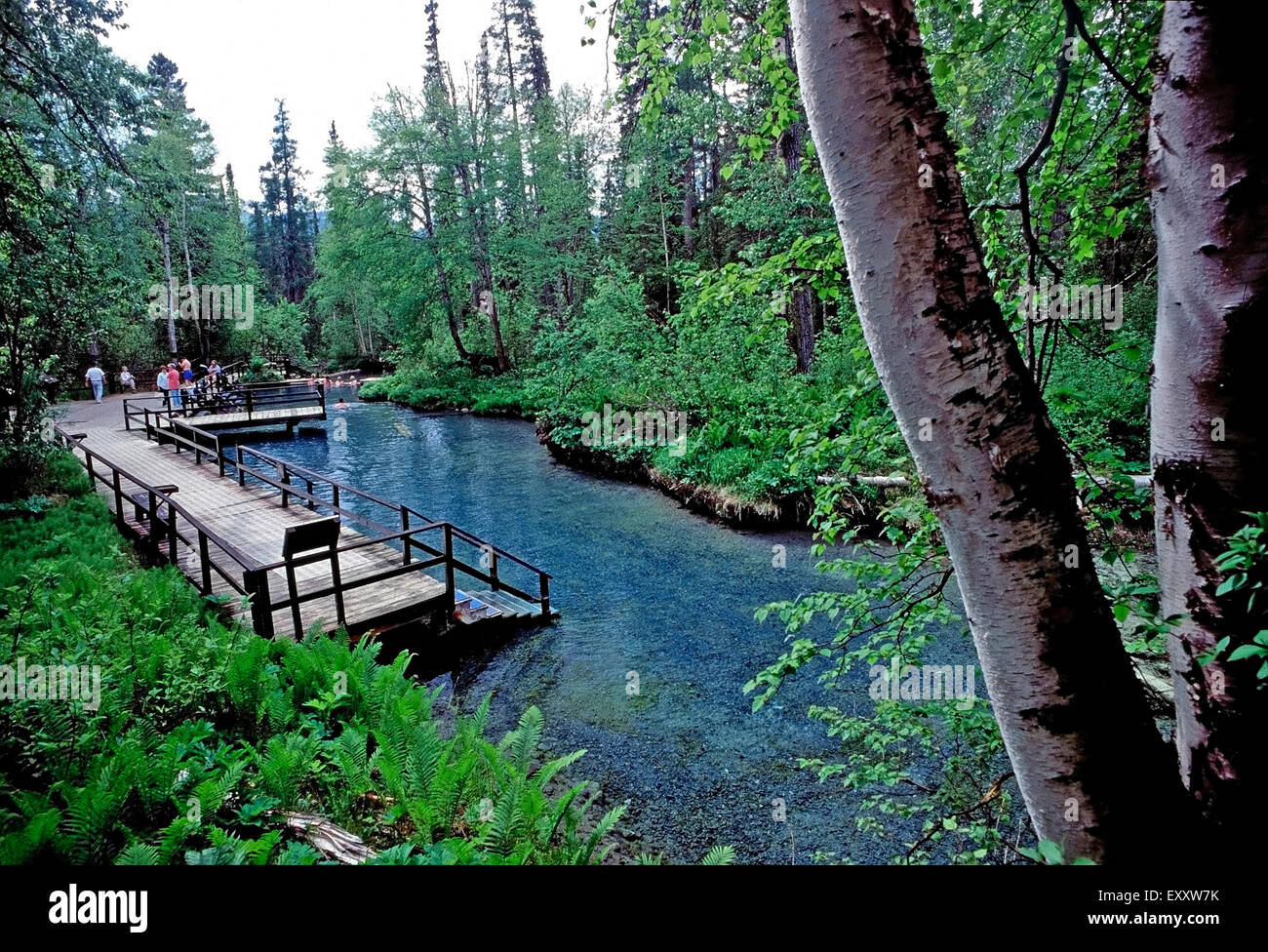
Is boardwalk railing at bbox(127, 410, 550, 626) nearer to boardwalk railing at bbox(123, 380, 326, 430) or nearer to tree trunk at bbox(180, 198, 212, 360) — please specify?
boardwalk railing at bbox(123, 380, 326, 430)

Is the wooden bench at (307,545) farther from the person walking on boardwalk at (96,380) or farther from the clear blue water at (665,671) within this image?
the person walking on boardwalk at (96,380)

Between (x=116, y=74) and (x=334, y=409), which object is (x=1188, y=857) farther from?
(x=334, y=409)

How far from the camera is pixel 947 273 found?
5.30 ft

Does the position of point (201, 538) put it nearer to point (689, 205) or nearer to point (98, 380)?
point (689, 205)

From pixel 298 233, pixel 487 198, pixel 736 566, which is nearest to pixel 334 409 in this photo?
pixel 487 198

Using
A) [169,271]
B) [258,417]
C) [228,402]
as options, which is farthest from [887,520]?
[169,271]

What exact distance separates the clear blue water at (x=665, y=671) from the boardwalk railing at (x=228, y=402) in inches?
503

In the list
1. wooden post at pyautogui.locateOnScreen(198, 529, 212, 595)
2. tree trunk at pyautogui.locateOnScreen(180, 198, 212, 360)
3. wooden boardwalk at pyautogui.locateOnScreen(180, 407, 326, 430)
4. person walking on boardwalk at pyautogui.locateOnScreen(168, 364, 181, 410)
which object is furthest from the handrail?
tree trunk at pyautogui.locateOnScreen(180, 198, 212, 360)

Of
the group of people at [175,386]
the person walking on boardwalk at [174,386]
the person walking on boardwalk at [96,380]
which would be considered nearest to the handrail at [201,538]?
the group of people at [175,386]

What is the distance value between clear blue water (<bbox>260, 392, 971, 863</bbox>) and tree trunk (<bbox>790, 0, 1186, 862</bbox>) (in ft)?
12.9

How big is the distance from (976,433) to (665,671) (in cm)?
716

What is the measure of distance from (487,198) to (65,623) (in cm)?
3137
